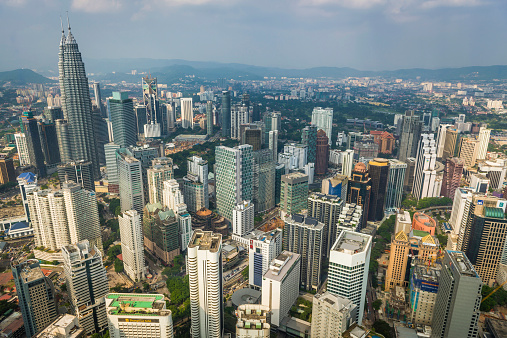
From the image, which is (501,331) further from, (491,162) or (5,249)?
(5,249)

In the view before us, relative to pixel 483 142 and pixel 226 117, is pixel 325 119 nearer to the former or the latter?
pixel 226 117

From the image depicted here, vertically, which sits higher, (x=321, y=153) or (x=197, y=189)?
(x=321, y=153)

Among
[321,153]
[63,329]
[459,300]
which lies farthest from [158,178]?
[459,300]

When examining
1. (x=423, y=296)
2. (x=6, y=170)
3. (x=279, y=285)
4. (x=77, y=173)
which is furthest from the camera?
(x=6, y=170)

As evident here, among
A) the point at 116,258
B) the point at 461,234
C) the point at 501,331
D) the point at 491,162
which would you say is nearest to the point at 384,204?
the point at 461,234

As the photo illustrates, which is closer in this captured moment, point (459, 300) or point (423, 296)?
point (459, 300)

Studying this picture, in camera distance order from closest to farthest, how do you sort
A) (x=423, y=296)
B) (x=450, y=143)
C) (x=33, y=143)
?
(x=423, y=296)
(x=33, y=143)
(x=450, y=143)

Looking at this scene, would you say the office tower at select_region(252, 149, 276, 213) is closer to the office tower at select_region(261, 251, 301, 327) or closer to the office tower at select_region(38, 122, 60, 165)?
the office tower at select_region(261, 251, 301, 327)
